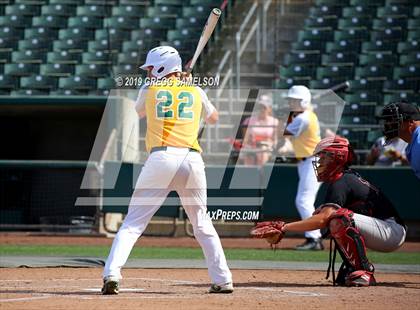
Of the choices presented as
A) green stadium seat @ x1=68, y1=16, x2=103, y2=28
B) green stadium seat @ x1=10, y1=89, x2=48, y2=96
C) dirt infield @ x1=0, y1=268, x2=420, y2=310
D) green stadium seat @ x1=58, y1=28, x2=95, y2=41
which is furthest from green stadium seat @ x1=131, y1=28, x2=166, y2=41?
dirt infield @ x1=0, y1=268, x2=420, y2=310

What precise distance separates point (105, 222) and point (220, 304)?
8367mm

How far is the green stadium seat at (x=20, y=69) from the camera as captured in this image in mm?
19344

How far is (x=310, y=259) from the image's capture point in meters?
11.5

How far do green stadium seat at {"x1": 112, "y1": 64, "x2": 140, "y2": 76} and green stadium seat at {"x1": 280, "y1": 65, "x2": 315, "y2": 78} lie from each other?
3.02 m

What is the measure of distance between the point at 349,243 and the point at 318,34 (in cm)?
1210

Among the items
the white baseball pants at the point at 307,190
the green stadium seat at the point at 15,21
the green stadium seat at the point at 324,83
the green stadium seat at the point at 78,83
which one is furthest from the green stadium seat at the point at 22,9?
the white baseball pants at the point at 307,190

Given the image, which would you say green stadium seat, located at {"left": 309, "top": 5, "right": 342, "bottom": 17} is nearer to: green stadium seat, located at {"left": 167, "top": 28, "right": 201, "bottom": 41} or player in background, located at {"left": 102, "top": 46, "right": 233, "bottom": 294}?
green stadium seat, located at {"left": 167, "top": 28, "right": 201, "bottom": 41}

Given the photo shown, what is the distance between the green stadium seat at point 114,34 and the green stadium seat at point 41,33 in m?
1.10

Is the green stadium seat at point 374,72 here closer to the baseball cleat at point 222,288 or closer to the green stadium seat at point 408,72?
the green stadium seat at point 408,72

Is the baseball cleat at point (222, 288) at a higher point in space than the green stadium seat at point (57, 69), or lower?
higher

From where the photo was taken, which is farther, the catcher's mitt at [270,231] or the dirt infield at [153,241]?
the dirt infield at [153,241]

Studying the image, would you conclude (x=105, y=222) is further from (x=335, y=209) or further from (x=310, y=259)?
(x=335, y=209)

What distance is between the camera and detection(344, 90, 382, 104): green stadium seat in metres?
17.9

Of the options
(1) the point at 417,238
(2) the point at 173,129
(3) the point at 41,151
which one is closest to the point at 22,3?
(3) the point at 41,151
